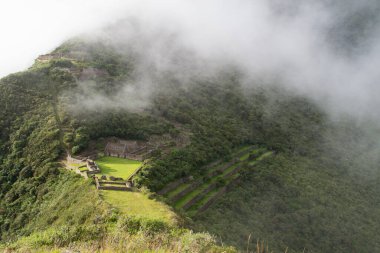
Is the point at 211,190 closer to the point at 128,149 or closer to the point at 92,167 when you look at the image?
the point at 128,149

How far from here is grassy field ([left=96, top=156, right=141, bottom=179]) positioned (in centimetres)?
3417

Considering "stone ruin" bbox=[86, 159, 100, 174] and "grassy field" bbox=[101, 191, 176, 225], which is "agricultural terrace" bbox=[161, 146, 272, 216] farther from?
"stone ruin" bbox=[86, 159, 100, 174]

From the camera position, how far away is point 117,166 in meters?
36.7

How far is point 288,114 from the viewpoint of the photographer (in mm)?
78500

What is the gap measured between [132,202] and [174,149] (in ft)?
57.2

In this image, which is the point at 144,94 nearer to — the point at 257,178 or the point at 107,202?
the point at 257,178

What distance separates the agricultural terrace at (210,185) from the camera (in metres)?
36.6

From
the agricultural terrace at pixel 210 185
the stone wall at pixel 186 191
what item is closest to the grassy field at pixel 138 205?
the agricultural terrace at pixel 210 185

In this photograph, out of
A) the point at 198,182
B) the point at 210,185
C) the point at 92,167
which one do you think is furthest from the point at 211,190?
the point at 92,167

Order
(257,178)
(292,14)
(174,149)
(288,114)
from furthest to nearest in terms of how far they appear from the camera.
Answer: (292,14) < (288,114) < (257,178) < (174,149)

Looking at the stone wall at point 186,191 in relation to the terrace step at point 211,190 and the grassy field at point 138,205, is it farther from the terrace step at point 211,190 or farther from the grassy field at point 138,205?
the grassy field at point 138,205

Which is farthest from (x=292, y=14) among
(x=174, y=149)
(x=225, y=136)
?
(x=174, y=149)

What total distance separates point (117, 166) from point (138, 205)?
10.3 meters

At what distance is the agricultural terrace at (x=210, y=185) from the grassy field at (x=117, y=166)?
4.56 metres
